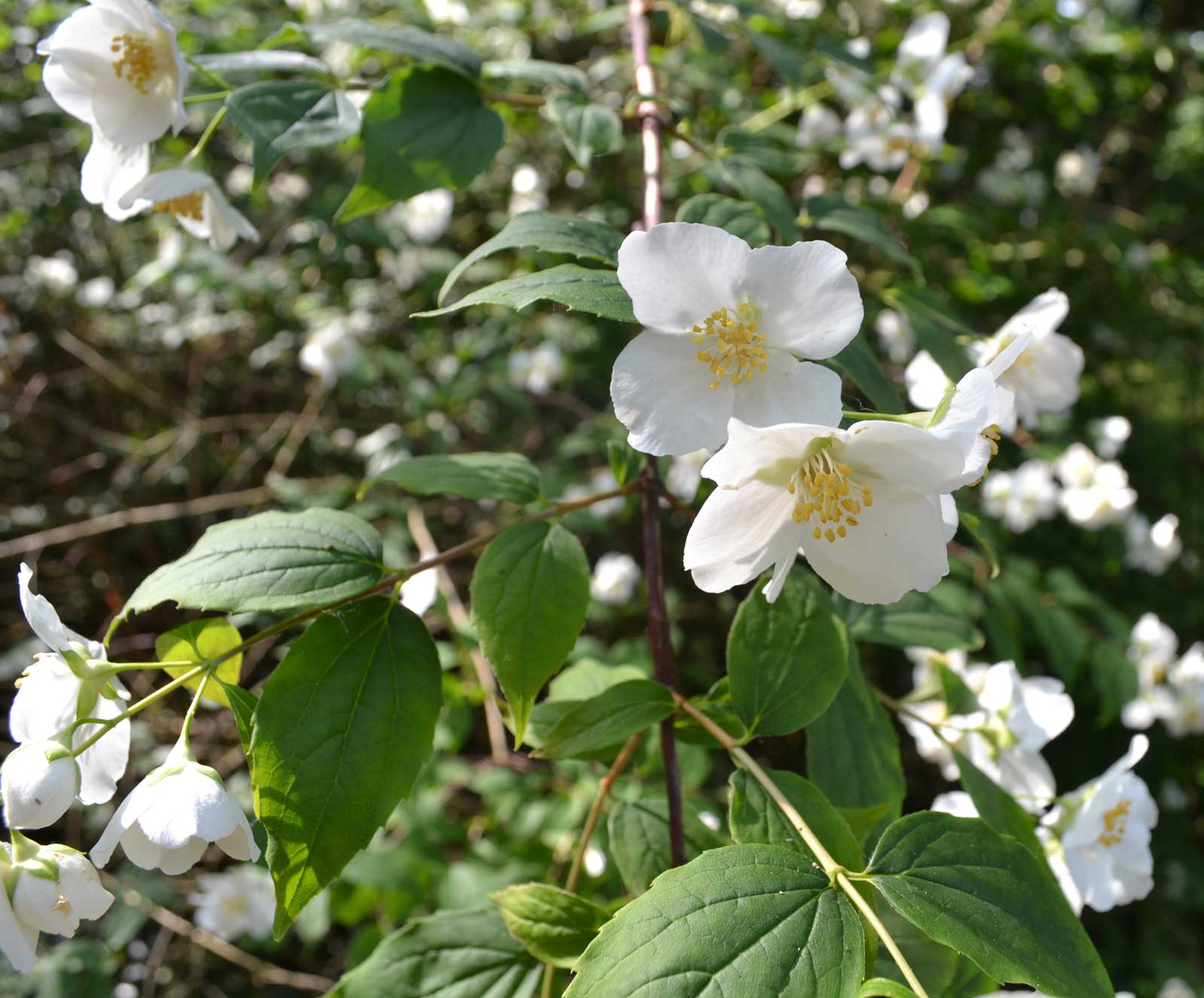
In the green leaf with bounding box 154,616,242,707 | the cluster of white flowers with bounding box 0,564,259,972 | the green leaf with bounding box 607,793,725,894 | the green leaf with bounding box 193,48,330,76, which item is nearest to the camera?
the cluster of white flowers with bounding box 0,564,259,972

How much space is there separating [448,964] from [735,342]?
2.34 feet

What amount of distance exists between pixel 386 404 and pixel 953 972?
288cm

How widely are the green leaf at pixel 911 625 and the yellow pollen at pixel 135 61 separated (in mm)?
1030

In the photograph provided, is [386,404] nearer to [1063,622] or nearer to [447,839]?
[447,839]

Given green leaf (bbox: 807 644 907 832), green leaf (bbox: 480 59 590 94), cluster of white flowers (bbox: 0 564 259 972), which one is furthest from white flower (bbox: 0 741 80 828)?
green leaf (bbox: 480 59 590 94)

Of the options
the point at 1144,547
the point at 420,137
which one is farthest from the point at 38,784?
the point at 1144,547

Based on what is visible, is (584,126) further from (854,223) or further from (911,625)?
(911,625)

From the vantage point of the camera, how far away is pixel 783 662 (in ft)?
2.97

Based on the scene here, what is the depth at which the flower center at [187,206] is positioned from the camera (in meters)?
1.20

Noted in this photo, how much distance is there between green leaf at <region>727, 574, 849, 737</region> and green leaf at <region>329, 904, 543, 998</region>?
0.37m

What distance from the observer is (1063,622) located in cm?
228

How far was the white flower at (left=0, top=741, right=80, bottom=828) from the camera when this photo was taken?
0.71m

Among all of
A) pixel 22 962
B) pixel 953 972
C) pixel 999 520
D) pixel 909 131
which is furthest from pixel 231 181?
pixel 953 972

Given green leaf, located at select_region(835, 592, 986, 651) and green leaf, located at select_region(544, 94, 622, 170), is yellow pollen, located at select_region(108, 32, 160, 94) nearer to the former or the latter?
green leaf, located at select_region(544, 94, 622, 170)
